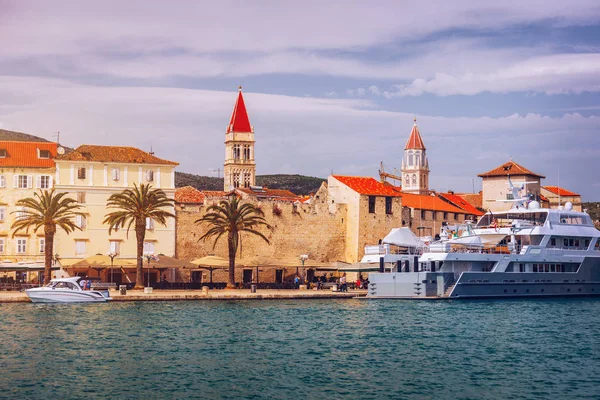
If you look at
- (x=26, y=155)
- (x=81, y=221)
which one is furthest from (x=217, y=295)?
(x=26, y=155)

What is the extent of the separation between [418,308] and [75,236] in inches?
957

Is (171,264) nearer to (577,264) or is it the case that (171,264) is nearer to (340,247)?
(340,247)

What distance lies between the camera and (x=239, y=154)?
13262 centimetres

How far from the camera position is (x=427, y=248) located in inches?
2370

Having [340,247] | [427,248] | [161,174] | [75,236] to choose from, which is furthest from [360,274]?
[75,236]

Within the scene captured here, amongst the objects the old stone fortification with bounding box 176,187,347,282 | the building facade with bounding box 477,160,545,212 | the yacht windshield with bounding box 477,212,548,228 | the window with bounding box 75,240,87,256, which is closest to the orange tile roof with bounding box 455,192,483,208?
the building facade with bounding box 477,160,545,212

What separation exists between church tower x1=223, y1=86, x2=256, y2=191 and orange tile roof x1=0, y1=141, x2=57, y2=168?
2552 inches

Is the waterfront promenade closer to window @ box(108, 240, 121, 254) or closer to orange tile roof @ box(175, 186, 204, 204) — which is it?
window @ box(108, 240, 121, 254)

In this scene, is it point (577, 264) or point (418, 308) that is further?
point (577, 264)

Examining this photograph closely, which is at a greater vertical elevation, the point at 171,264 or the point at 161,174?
the point at 161,174

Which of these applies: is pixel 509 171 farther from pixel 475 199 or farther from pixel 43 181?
pixel 43 181

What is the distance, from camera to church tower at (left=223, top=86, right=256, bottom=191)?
131m

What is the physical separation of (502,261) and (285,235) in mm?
18989

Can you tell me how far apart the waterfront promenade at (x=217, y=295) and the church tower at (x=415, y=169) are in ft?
203
